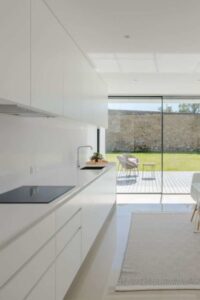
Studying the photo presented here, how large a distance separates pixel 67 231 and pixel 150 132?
681 cm

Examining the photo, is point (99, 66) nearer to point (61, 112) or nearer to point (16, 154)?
point (61, 112)

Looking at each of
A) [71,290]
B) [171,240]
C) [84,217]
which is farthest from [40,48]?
[171,240]

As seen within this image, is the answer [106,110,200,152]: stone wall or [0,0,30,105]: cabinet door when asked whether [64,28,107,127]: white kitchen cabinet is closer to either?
[0,0,30,105]: cabinet door

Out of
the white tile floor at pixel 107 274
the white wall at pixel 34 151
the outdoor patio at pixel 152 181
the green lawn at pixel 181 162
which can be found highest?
the white wall at pixel 34 151

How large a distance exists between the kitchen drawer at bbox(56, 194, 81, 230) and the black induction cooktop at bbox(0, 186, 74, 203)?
10 centimetres

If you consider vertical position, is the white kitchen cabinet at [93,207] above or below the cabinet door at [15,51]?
below

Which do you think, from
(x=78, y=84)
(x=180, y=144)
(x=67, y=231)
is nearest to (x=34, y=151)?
(x=78, y=84)

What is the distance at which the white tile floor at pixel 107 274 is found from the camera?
120 inches

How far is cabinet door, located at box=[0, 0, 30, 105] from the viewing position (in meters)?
2.08

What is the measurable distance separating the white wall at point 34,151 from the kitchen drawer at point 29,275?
3.12 ft

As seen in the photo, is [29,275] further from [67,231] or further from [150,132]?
[150,132]

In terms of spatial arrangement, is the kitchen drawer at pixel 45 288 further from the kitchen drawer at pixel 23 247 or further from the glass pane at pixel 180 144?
the glass pane at pixel 180 144

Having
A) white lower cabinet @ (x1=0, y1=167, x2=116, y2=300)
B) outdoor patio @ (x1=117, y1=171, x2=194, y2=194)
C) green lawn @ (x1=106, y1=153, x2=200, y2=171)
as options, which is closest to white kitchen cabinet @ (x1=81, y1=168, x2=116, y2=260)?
white lower cabinet @ (x1=0, y1=167, x2=116, y2=300)

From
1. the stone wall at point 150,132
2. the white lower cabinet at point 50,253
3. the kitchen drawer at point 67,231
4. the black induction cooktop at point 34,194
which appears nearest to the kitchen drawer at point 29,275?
the white lower cabinet at point 50,253
